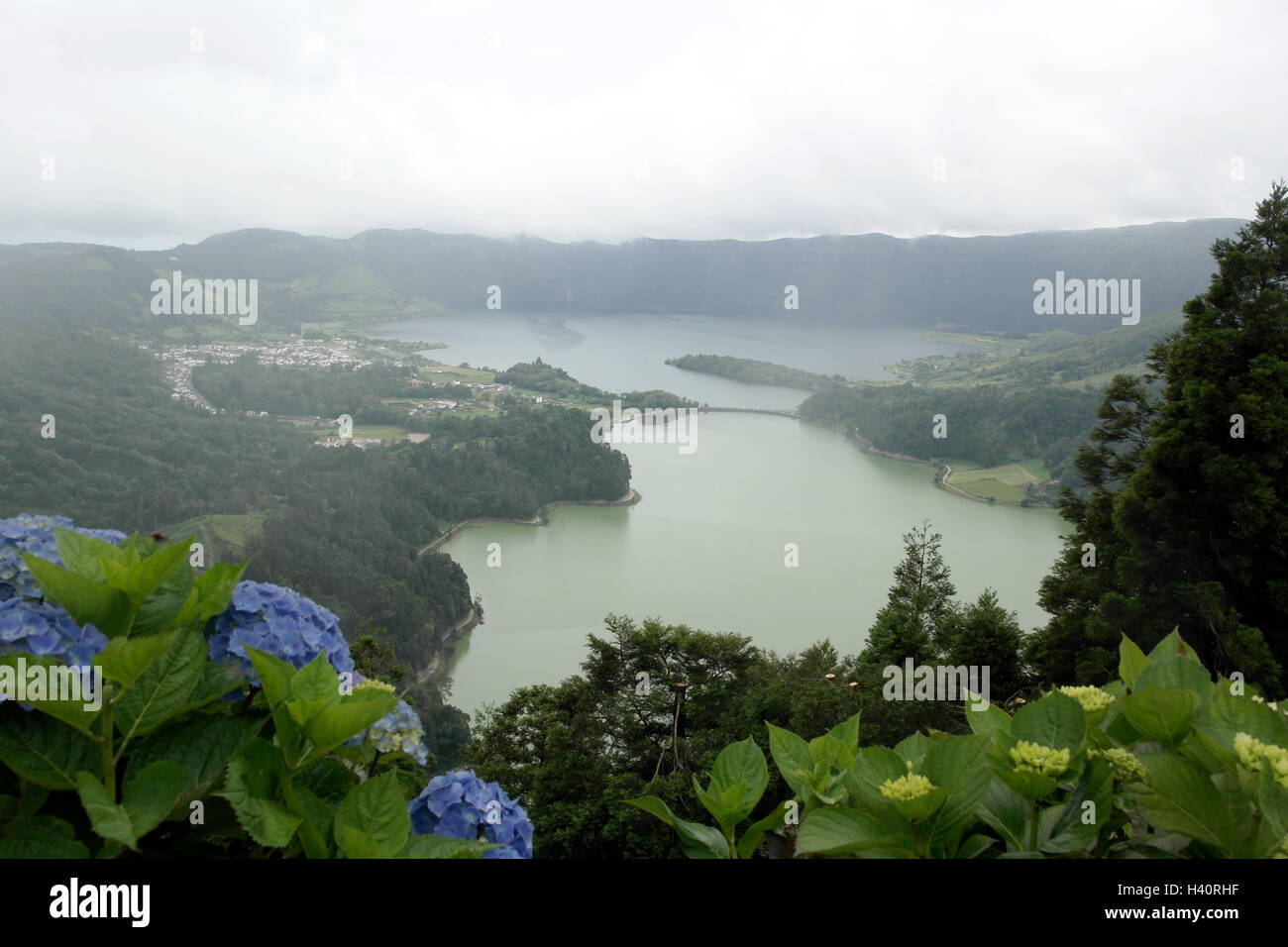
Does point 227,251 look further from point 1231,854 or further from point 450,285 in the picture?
point 1231,854

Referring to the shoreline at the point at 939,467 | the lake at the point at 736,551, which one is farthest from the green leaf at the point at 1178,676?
the shoreline at the point at 939,467

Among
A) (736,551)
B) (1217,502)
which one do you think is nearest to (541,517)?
(736,551)

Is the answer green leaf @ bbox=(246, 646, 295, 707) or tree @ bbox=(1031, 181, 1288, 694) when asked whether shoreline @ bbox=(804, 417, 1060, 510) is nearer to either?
tree @ bbox=(1031, 181, 1288, 694)

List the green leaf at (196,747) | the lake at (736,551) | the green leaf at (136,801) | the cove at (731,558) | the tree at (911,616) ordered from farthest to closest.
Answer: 1. the lake at (736,551)
2. the cove at (731,558)
3. the tree at (911,616)
4. the green leaf at (196,747)
5. the green leaf at (136,801)

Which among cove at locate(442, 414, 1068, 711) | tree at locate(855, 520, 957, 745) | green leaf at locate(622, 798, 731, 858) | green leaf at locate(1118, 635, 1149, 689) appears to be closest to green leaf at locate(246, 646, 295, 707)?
green leaf at locate(622, 798, 731, 858)

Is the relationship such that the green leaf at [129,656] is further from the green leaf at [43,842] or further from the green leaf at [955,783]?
the green leaf at [955,783]

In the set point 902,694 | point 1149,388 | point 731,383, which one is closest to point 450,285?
point 731,383

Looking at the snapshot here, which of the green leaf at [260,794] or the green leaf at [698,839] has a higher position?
the green leaf at [260,794]
